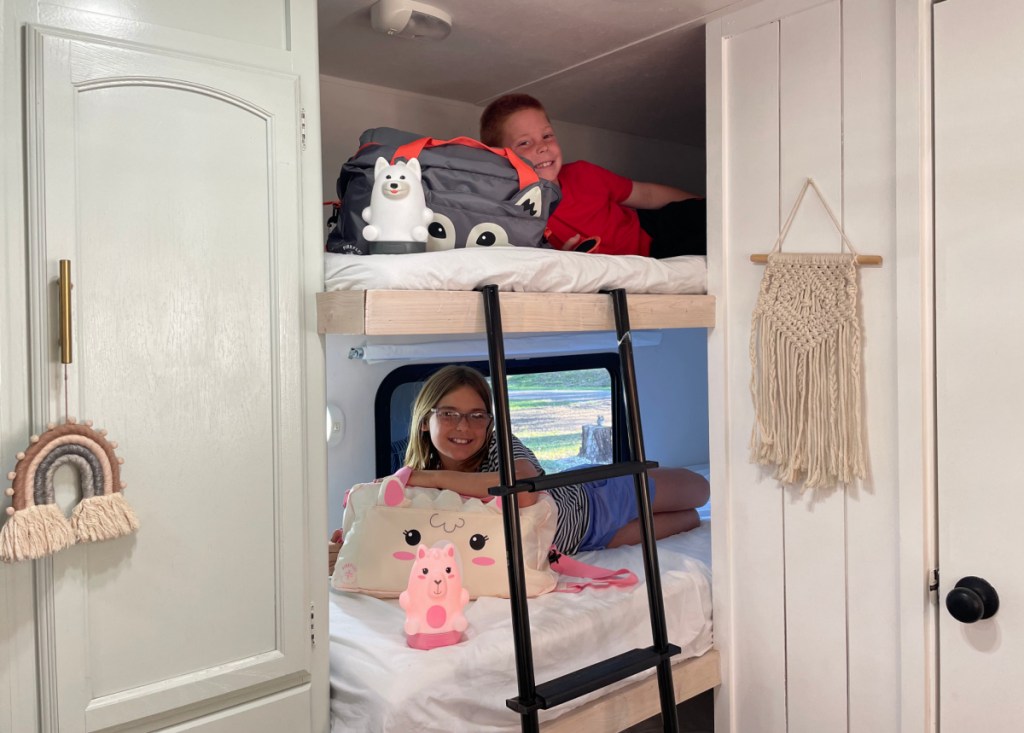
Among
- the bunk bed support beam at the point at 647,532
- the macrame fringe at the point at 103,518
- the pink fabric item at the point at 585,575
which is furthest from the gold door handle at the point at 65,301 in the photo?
the pink fabric item at the point at 585,575

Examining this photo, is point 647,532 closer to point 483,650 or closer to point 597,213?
point 483,650

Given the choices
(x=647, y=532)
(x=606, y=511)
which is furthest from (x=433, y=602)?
(x=606, y=511)

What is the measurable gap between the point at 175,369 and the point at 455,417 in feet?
4.47

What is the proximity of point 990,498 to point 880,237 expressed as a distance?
2.09 feet

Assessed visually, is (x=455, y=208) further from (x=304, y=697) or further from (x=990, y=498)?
(x=990, y=498)

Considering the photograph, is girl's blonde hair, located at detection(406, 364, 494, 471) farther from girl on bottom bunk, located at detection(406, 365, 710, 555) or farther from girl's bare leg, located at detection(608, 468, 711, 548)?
girl's bare leg, located at detection(608, 468, 711, 548)

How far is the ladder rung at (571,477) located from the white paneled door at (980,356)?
695 millimetres

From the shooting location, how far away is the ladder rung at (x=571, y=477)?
1.79 m

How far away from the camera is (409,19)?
2107 millimetres

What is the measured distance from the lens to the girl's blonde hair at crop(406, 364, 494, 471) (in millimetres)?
2881

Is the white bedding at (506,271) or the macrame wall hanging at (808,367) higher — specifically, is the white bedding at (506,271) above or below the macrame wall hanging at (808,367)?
above

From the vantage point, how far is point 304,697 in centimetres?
178

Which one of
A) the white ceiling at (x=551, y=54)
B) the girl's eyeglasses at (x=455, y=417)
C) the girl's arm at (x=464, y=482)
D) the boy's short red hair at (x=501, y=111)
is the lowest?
the girl's arm at (x=464, y=482)

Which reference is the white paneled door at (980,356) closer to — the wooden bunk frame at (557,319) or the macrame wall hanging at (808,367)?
the macrame wall hanging at (808,367)
